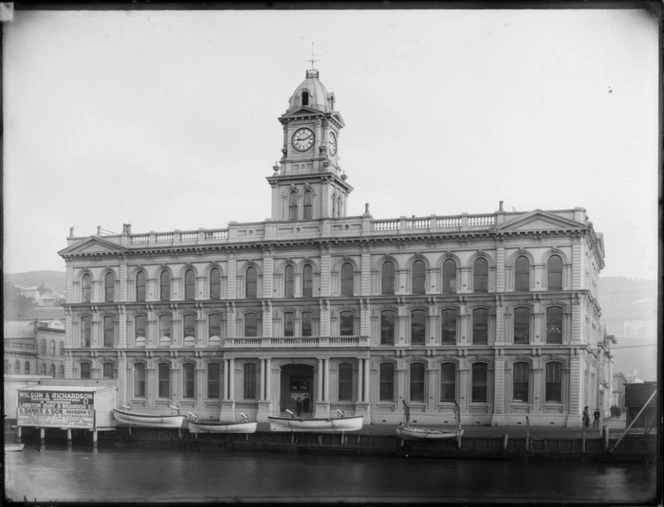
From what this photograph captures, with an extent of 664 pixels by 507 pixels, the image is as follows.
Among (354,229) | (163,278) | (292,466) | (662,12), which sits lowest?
(292,466)

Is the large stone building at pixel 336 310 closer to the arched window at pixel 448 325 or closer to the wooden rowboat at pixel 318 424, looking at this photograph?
the arched window at pixel 448 325

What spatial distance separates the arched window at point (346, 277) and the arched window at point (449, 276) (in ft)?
11.2

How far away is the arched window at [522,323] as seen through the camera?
2708 cm

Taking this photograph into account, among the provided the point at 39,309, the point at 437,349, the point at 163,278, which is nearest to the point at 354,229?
the point at 437,349

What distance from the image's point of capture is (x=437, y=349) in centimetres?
2775

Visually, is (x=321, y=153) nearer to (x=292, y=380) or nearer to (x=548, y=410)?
(x=292, y=380)

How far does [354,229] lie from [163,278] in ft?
26.3

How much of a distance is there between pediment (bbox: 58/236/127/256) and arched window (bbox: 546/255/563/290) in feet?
51.7

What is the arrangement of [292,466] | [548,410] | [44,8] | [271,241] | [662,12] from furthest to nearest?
[271,241] → [548,410] → [292,466] → [44,8] → [662,12]

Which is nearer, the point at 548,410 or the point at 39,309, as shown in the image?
the point at 548,410

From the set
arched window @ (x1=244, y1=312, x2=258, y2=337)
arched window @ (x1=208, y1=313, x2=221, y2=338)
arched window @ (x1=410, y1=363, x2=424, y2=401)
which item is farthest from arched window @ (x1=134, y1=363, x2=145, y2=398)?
arched window @ (x1=410, y1=363, x2=424, y2=401)

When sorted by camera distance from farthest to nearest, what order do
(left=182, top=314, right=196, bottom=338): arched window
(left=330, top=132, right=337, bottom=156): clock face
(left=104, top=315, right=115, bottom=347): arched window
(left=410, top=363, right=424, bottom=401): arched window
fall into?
(left=330, top=132, right=337, bottom=156): clock face, (left=104, top=315, right=115, bottom=347): arched window, (left=182, top=314, right=196, bottom=338): arched window, (left=410, top=363, right=424, bottom=401): arched window

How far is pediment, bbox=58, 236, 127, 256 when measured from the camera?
28.1 m

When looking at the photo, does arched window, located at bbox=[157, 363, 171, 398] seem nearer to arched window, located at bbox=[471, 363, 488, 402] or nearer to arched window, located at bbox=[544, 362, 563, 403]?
arched window, located at bbox=[471, 363, 488, 402]
